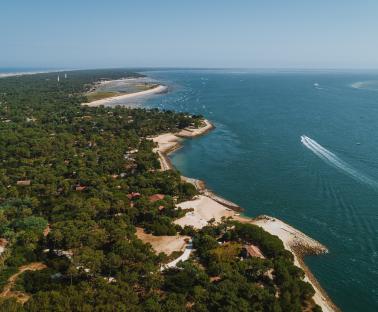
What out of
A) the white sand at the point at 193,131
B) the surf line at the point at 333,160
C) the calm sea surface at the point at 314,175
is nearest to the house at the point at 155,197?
the calm sea surface at the point at 314,175

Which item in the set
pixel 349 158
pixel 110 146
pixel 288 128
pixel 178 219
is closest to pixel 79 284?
Result: pixel 178 219

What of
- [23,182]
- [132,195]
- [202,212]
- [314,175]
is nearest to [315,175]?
[314,175]

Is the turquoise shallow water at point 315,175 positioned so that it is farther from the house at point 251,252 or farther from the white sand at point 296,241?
the house at point 251,252

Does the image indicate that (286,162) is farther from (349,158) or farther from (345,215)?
(345,215)

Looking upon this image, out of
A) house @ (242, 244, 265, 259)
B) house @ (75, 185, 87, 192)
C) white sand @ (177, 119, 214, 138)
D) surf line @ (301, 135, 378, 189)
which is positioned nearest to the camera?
house @ (242, 244, 265, 259)

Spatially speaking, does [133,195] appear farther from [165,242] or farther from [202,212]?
[165,242]

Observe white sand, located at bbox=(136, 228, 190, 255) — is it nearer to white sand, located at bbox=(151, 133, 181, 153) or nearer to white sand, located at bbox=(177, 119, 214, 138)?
white sand, located at bbox=(151, 133, 181, 153)

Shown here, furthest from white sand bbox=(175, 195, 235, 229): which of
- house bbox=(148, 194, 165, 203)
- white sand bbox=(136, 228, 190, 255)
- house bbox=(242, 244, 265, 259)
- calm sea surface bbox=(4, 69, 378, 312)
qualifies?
house bbox=(242, 244, 265, 259)
